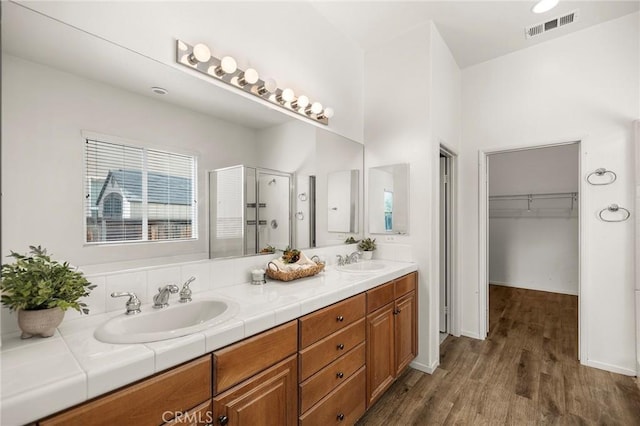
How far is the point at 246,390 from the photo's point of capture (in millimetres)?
1213

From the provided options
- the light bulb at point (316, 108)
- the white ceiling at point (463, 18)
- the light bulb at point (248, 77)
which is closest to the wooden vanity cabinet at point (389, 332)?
the light bulb at point (316, 108)

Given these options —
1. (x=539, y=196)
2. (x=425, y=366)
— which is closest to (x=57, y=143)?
(x=425, y=366)

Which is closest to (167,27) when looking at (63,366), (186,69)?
(186,69)

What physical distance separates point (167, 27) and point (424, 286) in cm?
244

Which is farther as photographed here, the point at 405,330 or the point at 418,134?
the point at 418,134

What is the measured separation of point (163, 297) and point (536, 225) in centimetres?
532

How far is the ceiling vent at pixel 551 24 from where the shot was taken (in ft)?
8.39

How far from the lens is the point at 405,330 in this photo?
7.80ft

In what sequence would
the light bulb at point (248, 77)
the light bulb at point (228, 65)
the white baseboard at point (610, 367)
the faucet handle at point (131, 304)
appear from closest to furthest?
the faucet handle at point (131, 304) < the light bulb at point (228, 65) < the light bulb at point (248, 77) < the white baseboard at point (610, 367)

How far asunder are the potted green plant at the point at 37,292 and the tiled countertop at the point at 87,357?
0.19 ft

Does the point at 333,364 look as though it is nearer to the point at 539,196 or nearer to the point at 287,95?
the point at 287,95

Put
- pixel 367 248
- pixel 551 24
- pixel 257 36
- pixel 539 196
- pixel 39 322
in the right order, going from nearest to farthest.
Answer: pixel 39 322 → pixel 257 36 → pixel 551 24 → pixel 367 248 → pixel 539 196

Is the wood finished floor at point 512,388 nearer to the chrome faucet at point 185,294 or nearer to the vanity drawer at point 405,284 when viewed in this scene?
the vanity drawer at point 405,284

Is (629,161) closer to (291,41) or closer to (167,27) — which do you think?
(291,41)
